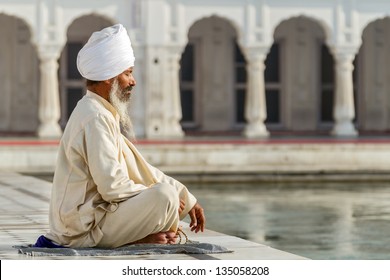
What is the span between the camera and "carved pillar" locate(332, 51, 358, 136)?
2930cm

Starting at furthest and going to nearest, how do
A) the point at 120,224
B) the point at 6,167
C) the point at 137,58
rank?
the point at 137,58, the point at 6,167, the point at 120,224

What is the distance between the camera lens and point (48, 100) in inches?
1080

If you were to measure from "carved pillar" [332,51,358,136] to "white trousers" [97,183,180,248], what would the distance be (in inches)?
845

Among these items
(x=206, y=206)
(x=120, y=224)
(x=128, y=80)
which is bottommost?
(x=206, y=206)

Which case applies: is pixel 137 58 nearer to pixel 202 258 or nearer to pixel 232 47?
pixel 232 47

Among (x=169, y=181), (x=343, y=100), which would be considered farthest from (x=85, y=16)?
(x=169, y=181)

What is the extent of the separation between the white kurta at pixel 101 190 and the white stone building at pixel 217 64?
63.9 feet

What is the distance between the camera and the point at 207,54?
30906mm

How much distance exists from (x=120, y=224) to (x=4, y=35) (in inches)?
875

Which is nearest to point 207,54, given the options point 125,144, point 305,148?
point 305,148

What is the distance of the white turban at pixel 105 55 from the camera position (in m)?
7.96

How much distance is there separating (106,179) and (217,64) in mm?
23261

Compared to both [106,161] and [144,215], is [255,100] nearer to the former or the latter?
[144,215]

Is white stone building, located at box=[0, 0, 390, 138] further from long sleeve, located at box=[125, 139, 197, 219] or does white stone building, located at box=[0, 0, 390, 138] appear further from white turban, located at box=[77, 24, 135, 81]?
white turban, located at box=[77, 24, 135, 81]
